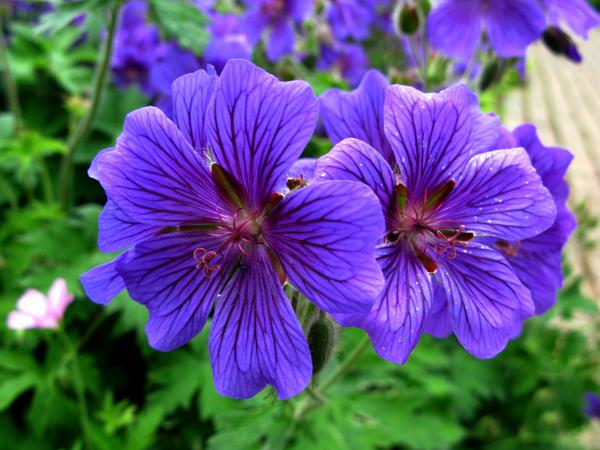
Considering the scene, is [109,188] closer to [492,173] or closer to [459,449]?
[492,173]

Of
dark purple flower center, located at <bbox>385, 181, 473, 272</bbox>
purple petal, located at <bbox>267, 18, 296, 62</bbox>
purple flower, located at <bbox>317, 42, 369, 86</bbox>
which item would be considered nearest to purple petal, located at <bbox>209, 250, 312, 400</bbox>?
dark purple flower center, located at <bbox>385, 181, 473, 272</bbox>

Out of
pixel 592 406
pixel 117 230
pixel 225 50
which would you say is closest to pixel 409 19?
pixel 225 50

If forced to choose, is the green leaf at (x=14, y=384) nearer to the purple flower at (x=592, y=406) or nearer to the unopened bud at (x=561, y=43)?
the unopened bud at (x=561, y=43)

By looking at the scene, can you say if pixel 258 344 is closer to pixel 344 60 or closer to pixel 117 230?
pixel 117 230

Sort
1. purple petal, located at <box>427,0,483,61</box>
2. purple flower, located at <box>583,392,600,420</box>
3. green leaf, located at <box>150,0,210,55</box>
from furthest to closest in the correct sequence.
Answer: purple flower, located at <box>583,392,600,420</box> → green leaf, located at <box>150,0,210,55</box> → purple petal, located at <box>427,0,483,61</box>

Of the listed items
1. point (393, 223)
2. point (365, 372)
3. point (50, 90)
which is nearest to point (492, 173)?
point (393, 223)

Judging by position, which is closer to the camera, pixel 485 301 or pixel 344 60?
pixel 485 301

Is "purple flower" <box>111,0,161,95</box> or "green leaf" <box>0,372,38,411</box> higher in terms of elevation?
"purple flower" <box>111,0,161,95</box>

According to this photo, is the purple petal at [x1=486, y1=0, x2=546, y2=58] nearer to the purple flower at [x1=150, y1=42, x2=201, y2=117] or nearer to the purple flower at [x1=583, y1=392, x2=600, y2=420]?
the purple flower at [x1=150, y1=42, x2=201, y2=117]
